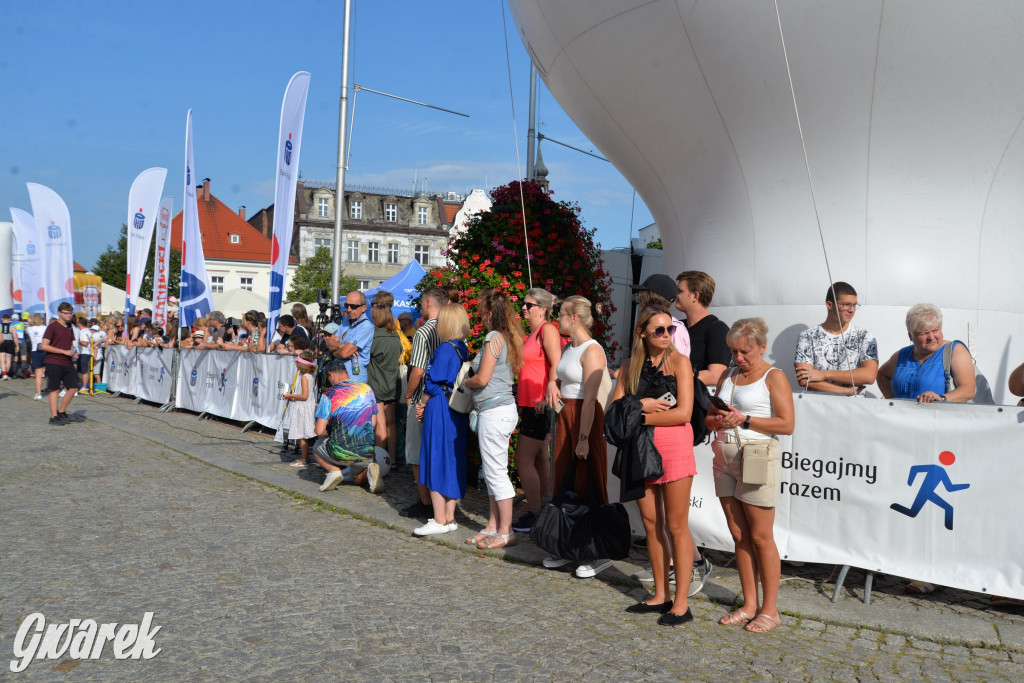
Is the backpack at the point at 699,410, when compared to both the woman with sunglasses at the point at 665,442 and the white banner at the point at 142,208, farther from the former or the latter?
the white banner at the point at 142,208

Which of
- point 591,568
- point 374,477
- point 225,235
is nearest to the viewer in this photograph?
point 591,568

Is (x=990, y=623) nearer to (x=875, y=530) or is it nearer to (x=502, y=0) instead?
(x=875, y=530)

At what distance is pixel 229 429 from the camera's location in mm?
12695

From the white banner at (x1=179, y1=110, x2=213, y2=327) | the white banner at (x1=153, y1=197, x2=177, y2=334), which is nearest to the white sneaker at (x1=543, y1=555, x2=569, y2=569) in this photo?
the white banner at (x1=179, y1=110, x2=213, y2=327)

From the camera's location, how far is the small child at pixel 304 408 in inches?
360

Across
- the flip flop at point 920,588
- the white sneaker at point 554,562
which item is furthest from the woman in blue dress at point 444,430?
the flip flop at point 920,588

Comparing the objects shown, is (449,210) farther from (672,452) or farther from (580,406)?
(672,452)

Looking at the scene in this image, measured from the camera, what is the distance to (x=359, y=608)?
4.68 m

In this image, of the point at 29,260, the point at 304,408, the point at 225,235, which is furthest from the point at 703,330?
the point at 225,235

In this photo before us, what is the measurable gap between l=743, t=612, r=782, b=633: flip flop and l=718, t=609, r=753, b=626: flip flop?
0.18ft

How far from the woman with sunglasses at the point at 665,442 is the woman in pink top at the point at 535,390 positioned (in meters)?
1.60

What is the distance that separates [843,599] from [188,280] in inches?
504

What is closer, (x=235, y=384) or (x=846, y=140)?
(x=846, y=140)

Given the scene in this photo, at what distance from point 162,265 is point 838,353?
47.7ft
